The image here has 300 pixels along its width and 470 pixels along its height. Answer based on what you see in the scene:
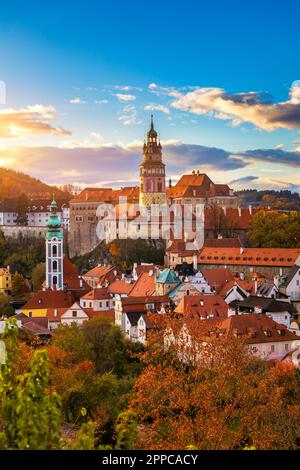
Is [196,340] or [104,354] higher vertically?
[196,340]

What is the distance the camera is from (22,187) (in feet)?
248

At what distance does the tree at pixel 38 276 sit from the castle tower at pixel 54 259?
2.70 metres

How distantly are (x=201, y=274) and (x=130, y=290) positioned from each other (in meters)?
3.46

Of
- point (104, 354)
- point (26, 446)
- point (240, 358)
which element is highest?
point (26, 446)

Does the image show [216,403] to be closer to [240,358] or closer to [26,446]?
[240,358]

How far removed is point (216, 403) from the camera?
35.2 ft

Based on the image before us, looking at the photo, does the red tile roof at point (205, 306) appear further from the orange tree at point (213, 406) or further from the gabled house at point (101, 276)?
the orange tree at point (213, 406)

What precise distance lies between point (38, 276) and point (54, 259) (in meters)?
3.84

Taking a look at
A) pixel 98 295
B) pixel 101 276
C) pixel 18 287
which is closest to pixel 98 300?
pixel 98 295

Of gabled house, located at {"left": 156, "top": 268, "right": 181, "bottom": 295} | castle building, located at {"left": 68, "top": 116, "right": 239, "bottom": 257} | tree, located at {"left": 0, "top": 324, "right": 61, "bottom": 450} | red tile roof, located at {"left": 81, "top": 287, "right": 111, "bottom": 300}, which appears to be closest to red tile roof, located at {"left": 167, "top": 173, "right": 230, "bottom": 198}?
castle building, located at {"left": 68, "top": 116, "right": 239, "bottom": 257}

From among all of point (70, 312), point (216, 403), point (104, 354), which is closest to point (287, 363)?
point (104, 354)

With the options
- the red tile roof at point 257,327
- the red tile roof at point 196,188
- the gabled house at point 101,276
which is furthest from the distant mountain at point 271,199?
the red tile roof at point 257,327

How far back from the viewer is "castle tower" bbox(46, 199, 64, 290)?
37.9 meters

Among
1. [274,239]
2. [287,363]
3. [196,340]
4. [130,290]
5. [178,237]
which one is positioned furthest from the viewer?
[178,237]
